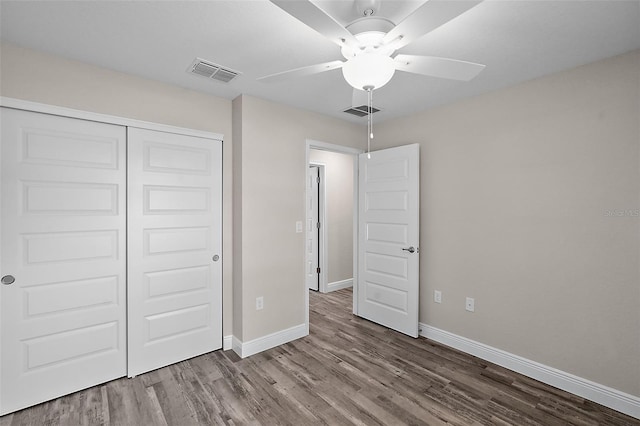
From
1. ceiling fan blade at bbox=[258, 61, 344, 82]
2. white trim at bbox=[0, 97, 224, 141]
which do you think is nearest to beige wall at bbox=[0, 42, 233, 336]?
white trim at bbox=[0, 97, 224, 141]

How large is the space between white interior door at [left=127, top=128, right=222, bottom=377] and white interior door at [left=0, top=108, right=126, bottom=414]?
105mm

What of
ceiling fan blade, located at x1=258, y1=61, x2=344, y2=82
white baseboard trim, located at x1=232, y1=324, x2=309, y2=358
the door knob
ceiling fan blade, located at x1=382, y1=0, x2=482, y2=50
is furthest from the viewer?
white baseboard trim, located at x1=232, y1=324, x2=309, y2=358

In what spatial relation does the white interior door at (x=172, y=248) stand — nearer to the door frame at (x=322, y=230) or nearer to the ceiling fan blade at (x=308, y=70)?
the ceiling fan blade at (x=308, y=70)

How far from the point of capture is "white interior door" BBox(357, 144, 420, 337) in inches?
132

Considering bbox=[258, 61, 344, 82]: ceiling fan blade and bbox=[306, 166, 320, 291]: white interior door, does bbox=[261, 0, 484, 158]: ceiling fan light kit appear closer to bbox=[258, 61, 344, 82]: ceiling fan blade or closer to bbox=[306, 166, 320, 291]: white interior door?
bbox=[258, 61, 344, 82]: ceiling fan blade

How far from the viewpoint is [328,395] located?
235 centimetres

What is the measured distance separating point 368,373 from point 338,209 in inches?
115

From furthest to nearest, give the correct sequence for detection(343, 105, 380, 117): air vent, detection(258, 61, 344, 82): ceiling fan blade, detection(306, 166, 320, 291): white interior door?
detection(306, 166, 320, 291): white interior door → detection(343, 105, 380, 117): air vent → detection(258, 61, 344, 82): ceiling fan blade

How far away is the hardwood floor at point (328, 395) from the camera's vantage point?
2.09 meters

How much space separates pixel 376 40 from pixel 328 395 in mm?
2381

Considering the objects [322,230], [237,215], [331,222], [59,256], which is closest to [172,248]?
[237,215]

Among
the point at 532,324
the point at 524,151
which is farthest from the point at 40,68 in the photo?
the point at 532,324

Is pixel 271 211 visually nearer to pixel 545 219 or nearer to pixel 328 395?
pixel 328 395

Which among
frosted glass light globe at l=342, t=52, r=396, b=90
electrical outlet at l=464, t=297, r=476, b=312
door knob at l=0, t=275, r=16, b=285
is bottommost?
electrical outlet at l=464, t=297, r=476, b=312
